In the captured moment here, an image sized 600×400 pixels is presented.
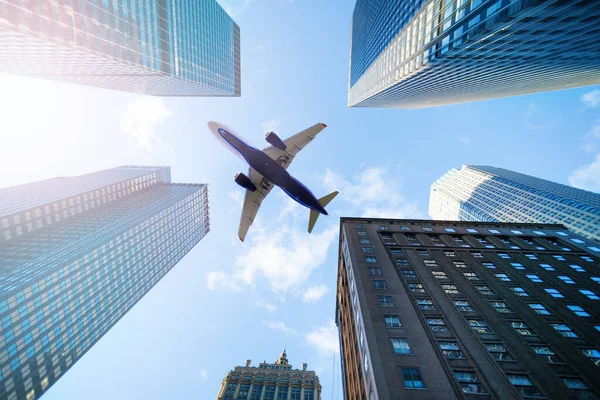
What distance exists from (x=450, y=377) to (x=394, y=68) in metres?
53.9

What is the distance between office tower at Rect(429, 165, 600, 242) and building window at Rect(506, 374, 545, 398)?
11104 cm

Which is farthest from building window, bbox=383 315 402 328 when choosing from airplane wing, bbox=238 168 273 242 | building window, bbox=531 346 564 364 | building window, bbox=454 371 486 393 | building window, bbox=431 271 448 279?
airplane wing, bbox=238 168 273 242

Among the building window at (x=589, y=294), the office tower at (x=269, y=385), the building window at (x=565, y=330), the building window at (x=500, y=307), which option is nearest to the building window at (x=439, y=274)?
the building window at (x=500, y=307)

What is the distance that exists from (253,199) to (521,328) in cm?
3501

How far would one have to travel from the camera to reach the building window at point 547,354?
24484mm

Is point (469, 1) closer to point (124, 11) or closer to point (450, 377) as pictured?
point (450, 377)

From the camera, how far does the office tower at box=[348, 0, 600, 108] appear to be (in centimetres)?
2450

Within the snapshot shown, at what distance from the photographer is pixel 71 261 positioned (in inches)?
2751

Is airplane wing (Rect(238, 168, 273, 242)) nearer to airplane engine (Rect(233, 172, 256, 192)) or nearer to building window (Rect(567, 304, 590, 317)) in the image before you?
airplane engine (Rect(233, 172, 256, 192))

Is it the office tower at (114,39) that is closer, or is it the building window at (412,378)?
the building window at (412,378)

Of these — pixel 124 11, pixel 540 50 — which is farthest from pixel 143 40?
pixel 540 50

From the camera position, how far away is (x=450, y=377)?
22172 millimetres

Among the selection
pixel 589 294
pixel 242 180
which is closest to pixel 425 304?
pixel 589 294

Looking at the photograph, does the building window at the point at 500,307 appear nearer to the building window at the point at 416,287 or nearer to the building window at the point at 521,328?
the building window at the point at 521,328
